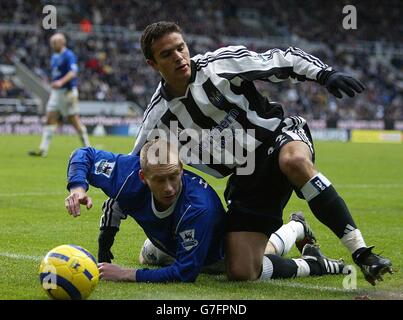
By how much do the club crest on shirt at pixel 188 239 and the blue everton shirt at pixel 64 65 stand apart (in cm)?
1207

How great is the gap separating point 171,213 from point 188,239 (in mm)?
239

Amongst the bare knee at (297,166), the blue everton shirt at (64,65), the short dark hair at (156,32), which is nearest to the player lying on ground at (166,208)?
the bare knee at (297,166)

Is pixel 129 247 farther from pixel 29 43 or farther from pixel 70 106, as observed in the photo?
pixel 29 43

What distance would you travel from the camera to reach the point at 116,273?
5098mm

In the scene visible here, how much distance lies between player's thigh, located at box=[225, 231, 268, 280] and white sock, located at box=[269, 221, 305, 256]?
1.61 ft

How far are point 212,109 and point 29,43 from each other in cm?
2847

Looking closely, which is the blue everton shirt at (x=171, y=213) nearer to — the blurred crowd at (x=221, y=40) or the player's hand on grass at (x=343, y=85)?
the player's hand on grass at (x=343, y=85)

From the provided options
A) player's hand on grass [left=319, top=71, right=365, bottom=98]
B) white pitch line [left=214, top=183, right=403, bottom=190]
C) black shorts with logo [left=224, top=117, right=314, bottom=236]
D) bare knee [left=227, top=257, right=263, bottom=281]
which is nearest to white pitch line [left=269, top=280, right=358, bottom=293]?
Answer: bare knee [left=227, top=257, right=263, bottom=281]

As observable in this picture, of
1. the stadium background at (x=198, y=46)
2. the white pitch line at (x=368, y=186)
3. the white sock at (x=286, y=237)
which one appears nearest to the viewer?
the white sock at (x=286, y=237)

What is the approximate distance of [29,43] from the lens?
32906mm

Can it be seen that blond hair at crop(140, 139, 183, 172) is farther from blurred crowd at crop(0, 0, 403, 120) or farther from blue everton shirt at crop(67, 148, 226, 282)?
blurred crowd at crop(0, 0, 403, 120)

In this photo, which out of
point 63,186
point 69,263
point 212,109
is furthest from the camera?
point 63,186

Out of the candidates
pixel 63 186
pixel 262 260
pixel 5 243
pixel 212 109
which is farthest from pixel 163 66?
pixel 63 186

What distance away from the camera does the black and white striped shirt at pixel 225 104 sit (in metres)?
5.63
